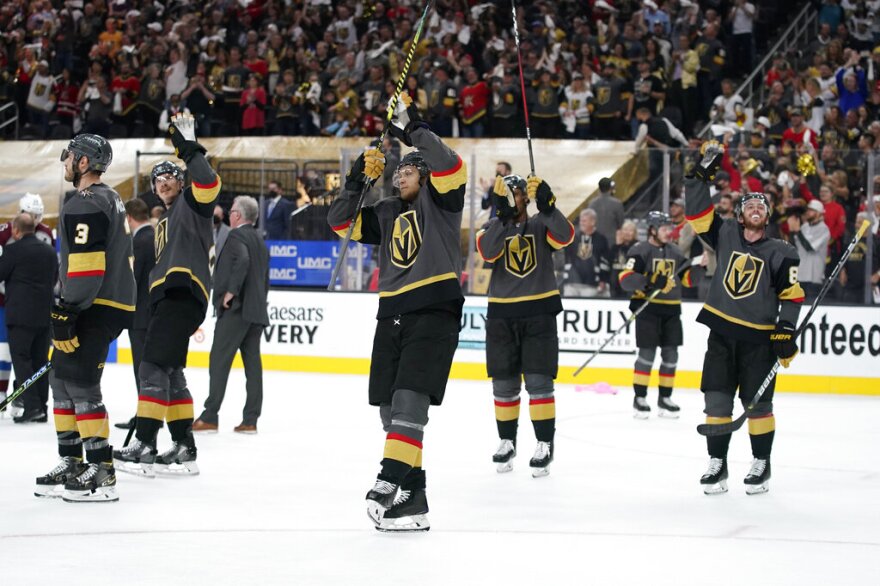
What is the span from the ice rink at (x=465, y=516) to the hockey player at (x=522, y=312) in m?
0.34

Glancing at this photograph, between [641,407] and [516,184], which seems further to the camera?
[641,407]

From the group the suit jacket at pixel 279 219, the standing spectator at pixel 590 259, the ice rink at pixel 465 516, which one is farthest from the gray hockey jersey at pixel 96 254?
the suit jacket at pixel 279 219

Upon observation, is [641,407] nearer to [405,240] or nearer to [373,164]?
[405,240]

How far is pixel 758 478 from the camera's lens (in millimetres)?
6594

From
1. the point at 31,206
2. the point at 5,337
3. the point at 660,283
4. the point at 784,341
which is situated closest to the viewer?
the point at 784,341

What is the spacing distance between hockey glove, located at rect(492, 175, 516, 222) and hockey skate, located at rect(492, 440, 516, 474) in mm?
1331

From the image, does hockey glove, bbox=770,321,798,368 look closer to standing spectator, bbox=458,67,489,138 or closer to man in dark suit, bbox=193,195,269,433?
man in dark suit, bbox=193,195,269,433

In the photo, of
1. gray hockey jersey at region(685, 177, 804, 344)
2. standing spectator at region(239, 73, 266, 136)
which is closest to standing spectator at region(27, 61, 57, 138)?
standing spectator at region(239, 73, 266, 136)

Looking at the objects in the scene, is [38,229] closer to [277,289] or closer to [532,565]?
[277,289]

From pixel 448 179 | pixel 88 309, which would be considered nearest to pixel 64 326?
pixel 88 309

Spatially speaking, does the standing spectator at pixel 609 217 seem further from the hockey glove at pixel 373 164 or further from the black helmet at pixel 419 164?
the hockey glove at pixel 373 164

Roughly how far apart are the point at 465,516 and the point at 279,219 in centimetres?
861

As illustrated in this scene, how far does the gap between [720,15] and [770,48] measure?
1.09 metres

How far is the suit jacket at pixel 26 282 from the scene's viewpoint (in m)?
8.89
